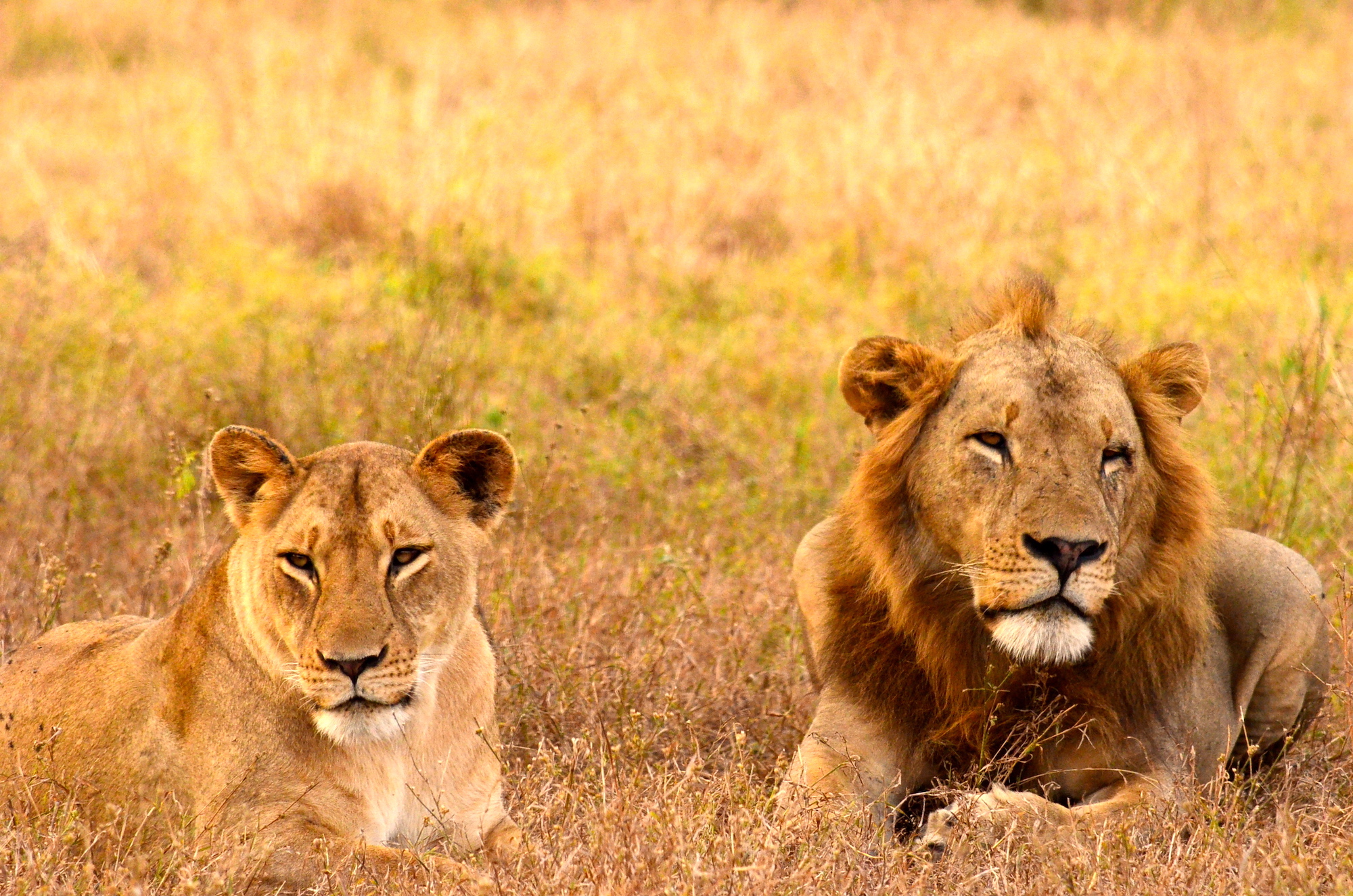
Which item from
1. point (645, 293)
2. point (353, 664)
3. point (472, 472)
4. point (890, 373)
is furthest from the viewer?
point (645, 293)

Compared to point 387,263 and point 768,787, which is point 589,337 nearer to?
point 387,263

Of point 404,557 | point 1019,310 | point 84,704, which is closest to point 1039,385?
point 1019,310

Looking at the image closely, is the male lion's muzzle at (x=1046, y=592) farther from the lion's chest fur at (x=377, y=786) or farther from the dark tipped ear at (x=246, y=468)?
the dark tipped ear at (x=246, y=468)

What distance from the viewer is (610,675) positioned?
15.9 feet

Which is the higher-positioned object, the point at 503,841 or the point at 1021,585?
the point at 1021,585

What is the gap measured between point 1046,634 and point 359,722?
1501 mm

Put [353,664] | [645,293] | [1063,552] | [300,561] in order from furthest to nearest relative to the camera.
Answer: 1. [645,293]
2. [1063,552]
3. [300,561]
4. [353,664]

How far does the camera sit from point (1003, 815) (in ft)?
12.4

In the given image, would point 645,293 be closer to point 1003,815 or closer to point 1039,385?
point 1039,385

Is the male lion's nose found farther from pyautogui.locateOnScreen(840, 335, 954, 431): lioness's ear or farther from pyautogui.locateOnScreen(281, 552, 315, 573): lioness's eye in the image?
pyautogui.locateOnScreen(281, 552, 315, 573): lioness's eye

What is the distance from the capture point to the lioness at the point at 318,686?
3555 mm

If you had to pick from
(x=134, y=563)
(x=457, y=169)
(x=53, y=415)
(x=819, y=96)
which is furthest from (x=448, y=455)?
(x=819, y=96)

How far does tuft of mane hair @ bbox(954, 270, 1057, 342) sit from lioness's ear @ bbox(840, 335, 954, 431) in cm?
22

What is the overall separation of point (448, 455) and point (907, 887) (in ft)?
4.42
